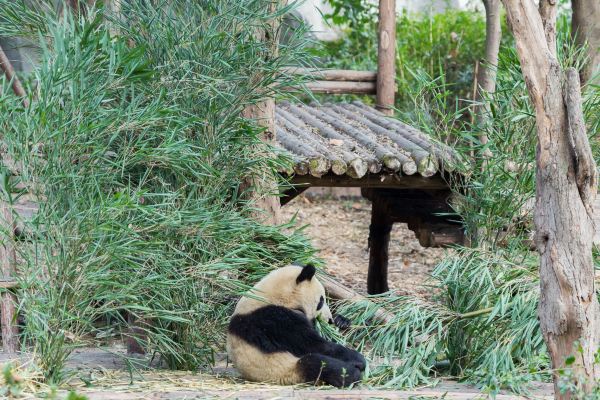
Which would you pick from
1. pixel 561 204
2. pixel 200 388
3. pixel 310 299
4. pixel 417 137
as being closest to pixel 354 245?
pixel 417 137

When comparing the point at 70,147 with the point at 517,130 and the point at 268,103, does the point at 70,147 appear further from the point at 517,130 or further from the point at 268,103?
the point at 517,130

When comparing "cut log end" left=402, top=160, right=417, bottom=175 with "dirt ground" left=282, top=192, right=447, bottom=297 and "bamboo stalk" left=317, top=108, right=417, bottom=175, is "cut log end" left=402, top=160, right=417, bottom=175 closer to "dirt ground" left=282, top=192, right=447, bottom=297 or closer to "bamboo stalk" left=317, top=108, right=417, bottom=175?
"bamboo stalk" left=317, top=108, right=417, bottom=175

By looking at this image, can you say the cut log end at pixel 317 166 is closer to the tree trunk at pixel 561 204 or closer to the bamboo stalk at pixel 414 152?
the bamboo stalk at pixel 414 152

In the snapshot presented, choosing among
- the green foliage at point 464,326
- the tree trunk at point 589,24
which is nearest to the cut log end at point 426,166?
the green foliage at point 464,326

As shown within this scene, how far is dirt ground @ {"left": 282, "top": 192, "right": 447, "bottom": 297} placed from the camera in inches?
396

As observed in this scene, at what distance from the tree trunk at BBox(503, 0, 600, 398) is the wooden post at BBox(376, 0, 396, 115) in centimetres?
490

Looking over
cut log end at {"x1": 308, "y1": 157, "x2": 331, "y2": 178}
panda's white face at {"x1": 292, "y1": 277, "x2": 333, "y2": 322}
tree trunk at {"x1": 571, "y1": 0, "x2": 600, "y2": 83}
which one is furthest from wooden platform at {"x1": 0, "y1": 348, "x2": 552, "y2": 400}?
tree trunk at {"x1": 571, "y1": 0, "x2": 600, "y2": 83}

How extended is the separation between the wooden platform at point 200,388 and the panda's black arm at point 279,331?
259mm

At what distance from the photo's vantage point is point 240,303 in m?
4.76

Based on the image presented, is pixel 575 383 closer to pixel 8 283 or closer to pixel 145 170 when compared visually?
pixel 145 170

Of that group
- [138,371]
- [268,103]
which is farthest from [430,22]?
[138,371]

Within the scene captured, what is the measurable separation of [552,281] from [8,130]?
2729 mm

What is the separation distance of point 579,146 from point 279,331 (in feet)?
6.42

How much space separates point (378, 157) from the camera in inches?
265
